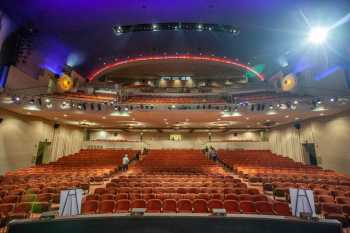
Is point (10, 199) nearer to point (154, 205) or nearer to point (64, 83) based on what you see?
point (154, 205)

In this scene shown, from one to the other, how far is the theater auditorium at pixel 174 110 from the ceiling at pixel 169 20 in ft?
0.20

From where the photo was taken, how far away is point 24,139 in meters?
12.6

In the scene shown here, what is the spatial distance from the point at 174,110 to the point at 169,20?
211 inches

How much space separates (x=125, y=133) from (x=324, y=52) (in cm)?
1888

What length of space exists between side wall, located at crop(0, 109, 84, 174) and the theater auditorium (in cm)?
8

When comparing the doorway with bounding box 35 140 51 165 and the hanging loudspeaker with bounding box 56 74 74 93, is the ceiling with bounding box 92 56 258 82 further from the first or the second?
the doorway with bounding box 35 140 51 165

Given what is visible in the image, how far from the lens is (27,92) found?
9578 millimetres

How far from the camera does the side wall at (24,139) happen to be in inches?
435

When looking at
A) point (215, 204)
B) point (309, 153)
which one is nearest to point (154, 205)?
point (215, 204)

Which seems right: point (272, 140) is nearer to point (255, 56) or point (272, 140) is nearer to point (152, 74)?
point (255, 56)

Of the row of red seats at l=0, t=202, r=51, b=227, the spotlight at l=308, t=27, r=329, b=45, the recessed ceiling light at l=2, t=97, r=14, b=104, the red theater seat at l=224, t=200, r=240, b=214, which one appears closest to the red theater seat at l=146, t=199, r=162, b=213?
the red theater seat at l=224, t=200, r=240, b=214

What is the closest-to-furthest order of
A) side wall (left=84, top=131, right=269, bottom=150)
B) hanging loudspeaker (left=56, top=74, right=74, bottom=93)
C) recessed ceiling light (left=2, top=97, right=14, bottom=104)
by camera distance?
1. recessed ceiling light (left=2, top=97, right=14, bottom=104)
2. hanging loudspeaker (left=56, top=74, right=74, bottom=93)
3. side wall (left=84, top=131, right=269, bottom=150)

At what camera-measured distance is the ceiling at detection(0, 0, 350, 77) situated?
23.2ft

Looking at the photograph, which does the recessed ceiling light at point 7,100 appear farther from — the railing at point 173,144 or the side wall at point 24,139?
the railing at point 173,144
